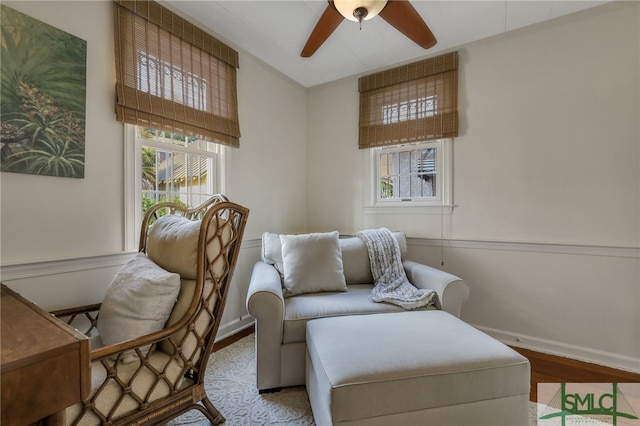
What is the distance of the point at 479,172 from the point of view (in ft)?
7.86

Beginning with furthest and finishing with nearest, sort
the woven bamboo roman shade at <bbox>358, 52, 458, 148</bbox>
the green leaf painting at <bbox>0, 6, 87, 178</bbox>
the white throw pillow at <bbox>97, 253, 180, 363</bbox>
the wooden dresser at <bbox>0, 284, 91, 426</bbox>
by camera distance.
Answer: the woven bamboo roman shade at <bbox>358, 52, 458, 148</bbox>, the green leaf painting at <bbox>0, 6, 87, 178</bbox>, the white throw pillow at <bbox>97, 253, 180, 363</bbox>, the wooden dresser at <bbox>0, 284, 91, 426</bbox>

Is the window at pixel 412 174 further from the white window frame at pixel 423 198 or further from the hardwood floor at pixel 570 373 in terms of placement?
the hardwood floor at pixel 570 373

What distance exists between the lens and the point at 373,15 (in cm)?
153

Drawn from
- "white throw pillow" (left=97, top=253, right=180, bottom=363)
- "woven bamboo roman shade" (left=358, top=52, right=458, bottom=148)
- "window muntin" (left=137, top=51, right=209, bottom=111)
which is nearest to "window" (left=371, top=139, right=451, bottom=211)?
"woven bamboo roman shade" (left=358, top=52, right=458, bottom=148)

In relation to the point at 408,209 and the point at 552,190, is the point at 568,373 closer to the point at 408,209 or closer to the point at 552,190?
the point at 552,190

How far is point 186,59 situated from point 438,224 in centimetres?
248

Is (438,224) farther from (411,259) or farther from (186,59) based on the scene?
(186,59)

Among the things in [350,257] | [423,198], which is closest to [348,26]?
[423,198]

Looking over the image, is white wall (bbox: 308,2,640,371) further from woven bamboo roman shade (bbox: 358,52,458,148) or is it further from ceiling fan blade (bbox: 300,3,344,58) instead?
ceiling fan blade (bbox: 300,3,344,58)

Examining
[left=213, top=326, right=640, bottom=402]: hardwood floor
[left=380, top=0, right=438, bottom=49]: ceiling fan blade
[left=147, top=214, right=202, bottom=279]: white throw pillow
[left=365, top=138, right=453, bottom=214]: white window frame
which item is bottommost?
[left=213, top=326, right=640, bottom=402]: hardwood floor

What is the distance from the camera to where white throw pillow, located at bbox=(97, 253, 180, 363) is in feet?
3.70

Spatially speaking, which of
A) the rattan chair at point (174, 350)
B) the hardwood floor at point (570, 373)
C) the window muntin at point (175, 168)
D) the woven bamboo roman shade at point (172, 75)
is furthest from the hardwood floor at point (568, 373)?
the woven bamboo roman shade at point (172, 75)

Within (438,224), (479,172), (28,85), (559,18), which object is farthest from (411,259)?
(28,85)

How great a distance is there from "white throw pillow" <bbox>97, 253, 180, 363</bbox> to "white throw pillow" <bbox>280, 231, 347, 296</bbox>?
928 mm
